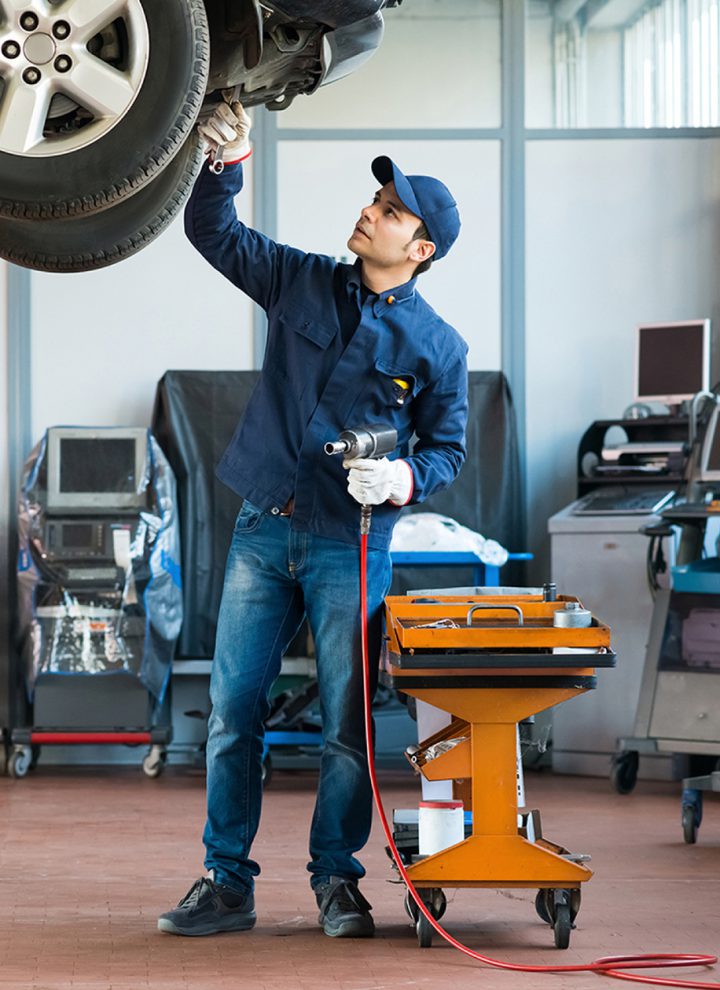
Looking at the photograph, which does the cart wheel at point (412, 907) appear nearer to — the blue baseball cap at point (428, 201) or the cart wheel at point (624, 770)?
the blue baseball cap at point (428, 201)

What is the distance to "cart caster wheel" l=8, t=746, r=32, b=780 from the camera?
5715 mm

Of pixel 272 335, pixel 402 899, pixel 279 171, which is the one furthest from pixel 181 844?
pixel 279 171

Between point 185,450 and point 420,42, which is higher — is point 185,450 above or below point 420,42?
below

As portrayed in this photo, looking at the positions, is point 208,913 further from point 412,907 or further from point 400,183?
point 400,183

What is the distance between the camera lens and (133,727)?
5.78 meters

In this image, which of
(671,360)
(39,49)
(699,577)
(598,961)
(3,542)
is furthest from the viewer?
(3,542)

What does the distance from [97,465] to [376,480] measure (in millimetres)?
3117

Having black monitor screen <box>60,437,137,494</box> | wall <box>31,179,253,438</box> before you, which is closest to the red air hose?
black monitor screen <box>60,437,137,494</box>

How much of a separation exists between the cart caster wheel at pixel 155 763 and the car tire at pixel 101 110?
348 centimetres

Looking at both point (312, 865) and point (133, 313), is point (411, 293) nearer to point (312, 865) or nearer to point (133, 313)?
point (312, 865)

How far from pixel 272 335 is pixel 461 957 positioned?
1373mm

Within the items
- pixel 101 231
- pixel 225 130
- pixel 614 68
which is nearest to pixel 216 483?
pixel 614 68

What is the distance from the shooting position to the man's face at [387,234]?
10.0 feet

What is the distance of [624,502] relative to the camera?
570 cm
